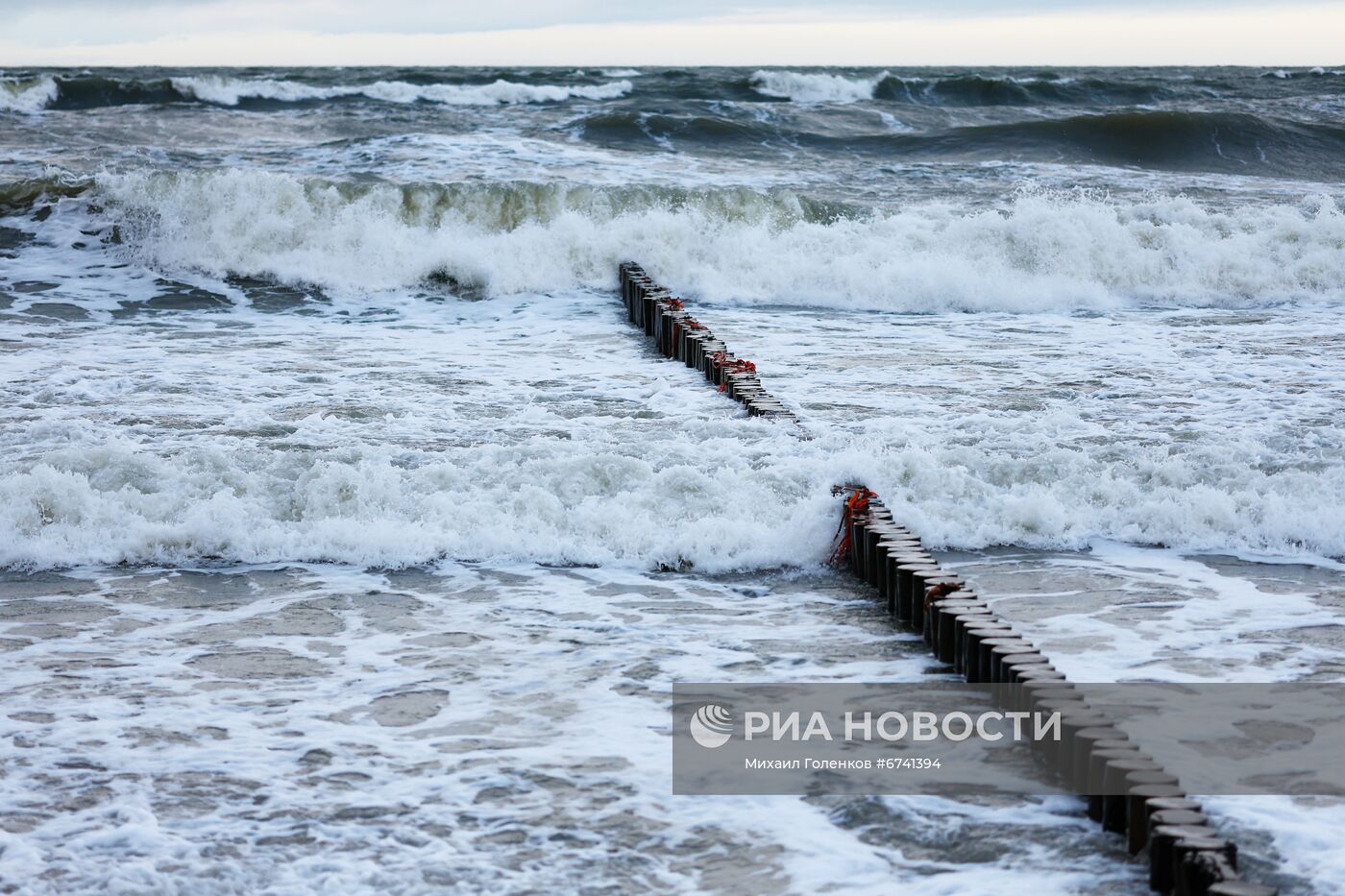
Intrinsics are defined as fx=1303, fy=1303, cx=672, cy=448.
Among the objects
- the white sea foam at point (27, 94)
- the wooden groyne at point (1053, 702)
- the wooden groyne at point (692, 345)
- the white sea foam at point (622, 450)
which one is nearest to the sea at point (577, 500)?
the white sea foam at point (622, 450)

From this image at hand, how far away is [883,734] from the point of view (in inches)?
188

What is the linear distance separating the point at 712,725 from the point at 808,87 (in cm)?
3299

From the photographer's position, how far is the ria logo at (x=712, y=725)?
4730mm

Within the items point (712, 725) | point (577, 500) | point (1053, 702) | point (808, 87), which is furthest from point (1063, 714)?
point (808, 87)

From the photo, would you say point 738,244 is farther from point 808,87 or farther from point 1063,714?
point 808,87

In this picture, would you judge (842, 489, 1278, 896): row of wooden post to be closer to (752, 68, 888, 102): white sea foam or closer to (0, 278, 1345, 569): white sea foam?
(0, 278, 1345, 569): white sea foam

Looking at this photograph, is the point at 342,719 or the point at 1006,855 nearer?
the point at 1006,855

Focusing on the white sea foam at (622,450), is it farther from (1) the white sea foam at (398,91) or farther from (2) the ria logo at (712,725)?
(1) the white sea foam at (398,91)

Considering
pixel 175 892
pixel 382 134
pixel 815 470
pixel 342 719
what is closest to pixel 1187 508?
pixel 815 470

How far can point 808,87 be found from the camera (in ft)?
117

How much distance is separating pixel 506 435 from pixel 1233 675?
483cm

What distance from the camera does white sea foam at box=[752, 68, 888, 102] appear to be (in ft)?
116

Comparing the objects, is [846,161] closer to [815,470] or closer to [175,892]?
[815,470]

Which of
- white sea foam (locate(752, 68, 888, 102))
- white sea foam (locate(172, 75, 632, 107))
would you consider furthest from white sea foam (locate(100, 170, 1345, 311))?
white sea foam (locate(752, 68, 888, 102))
